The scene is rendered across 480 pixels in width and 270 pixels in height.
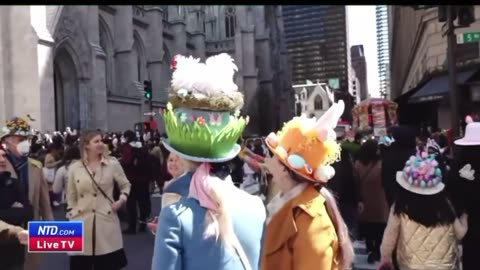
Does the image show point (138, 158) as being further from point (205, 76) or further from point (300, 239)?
point (205, 76)

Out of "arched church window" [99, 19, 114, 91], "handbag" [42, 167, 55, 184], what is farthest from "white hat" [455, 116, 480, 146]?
"arched church window" [99, 19, 114, 91]

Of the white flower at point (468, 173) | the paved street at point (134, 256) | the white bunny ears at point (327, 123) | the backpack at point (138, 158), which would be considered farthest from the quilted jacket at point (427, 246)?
the backpack at point (138, 158)

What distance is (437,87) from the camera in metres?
20.0

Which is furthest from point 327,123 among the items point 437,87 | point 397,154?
point 437,87

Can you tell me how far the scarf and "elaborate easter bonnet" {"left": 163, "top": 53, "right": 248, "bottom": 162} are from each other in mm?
3074

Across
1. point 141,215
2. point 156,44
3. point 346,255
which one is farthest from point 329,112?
point 156,44

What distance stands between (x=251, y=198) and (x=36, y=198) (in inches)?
137

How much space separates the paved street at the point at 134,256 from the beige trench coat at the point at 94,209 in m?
2.23

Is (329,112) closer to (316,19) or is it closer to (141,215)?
(141,215)

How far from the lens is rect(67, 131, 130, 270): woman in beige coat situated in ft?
19.2

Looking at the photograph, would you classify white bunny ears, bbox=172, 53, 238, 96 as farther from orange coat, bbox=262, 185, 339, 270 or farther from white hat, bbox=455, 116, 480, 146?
white hat, bbox=455, 116, 480, 146

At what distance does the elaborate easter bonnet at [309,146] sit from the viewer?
3.48m

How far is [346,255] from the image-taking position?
3.53m

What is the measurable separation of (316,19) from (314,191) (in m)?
190
